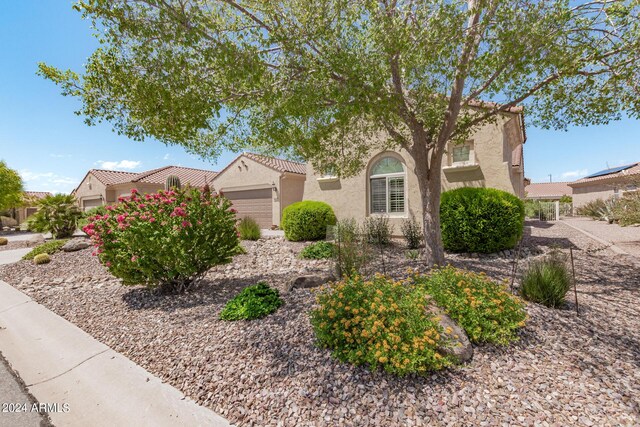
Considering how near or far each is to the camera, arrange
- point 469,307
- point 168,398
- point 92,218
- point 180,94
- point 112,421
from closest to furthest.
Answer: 1. point 112,421
2. point 168,398
3. point 469,307
4. point 180,94
5. point 92,218

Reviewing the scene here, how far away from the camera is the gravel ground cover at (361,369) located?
8.14ft

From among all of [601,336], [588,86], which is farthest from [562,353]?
[588,86]

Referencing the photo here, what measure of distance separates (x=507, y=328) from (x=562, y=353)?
57 centimetres

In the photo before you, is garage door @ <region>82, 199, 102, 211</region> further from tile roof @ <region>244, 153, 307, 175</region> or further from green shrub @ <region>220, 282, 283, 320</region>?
green shrub @ <region>220, 282, 283, 320</region>

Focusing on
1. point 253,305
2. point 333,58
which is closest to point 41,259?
point 253,305

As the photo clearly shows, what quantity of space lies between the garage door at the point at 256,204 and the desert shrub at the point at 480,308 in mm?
14750

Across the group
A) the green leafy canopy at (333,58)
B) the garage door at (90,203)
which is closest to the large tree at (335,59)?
the green leafy canopy at (333,58)

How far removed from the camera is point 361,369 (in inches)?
116

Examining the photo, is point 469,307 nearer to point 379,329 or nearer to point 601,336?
point 379,329

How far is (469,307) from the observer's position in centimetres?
Result: 355

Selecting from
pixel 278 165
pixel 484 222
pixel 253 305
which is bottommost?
pixel 253 305

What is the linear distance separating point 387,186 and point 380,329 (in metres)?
9.26

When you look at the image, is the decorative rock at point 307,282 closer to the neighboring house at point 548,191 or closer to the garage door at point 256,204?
the garage door at point 256,204

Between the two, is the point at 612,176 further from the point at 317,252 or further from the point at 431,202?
the point at 317,252
